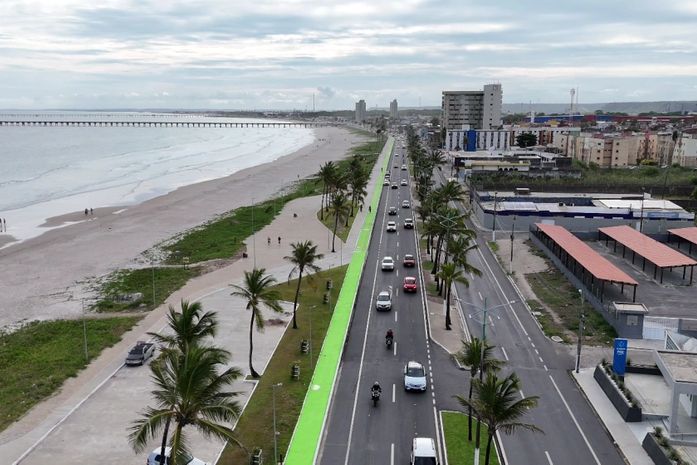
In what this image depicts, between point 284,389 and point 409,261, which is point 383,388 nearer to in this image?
point 284,389

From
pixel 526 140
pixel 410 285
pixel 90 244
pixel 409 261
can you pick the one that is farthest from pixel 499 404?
pixel 526 140

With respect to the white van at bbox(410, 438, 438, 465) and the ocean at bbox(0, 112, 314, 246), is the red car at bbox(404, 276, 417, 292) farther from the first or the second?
the ocean at bbox(0, 112, 314, 246)

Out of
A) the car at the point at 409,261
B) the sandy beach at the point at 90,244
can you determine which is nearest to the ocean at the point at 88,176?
the sandy beach at the point at 90,244

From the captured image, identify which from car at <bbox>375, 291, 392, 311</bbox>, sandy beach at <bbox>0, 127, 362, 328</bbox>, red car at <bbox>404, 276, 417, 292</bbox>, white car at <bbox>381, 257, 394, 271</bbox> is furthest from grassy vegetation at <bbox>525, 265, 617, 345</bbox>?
sandy beach at <bbox>0, 127, 362, 328</bbox>

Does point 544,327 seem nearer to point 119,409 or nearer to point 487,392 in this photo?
point 487,392

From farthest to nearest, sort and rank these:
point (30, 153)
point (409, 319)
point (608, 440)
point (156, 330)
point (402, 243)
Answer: point (30, 153)
point (402, 243)
point (409, 319)
point (156, 330)
point (608, 440)

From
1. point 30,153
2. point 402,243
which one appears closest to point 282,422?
point 402,243
